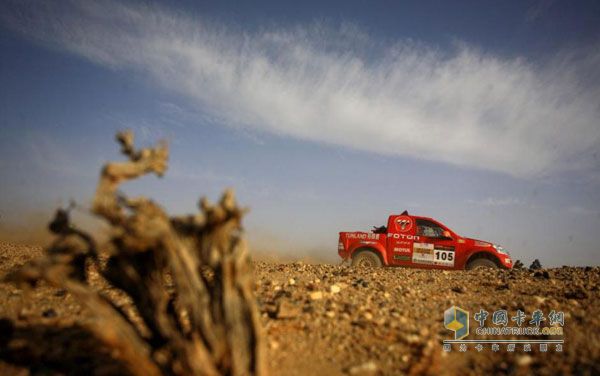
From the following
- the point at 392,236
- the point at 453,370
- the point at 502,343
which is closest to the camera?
the point at 453,370

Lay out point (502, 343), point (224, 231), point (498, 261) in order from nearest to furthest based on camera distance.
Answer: point (224, 231)
point (502, 343)
point (498, 261)

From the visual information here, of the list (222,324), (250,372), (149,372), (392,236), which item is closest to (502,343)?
(250,372)

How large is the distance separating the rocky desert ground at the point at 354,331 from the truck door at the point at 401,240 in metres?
4.64

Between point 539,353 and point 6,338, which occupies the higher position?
point 539,353

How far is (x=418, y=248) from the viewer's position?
33.5ft

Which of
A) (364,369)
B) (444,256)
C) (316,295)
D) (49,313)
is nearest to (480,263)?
(444,256)

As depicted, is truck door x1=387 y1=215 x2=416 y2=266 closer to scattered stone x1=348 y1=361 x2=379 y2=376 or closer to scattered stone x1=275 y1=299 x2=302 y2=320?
scattered stone x1=275 y1=299 x2=302 y2=320

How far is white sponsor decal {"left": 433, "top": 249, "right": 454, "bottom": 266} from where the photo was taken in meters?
9.97

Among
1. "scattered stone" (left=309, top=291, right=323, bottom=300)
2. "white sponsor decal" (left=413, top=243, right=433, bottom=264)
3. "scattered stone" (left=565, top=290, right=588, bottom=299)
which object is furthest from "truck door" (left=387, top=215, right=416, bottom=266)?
"scattered stone" (left=309, top=291, right=323, bottom=300)

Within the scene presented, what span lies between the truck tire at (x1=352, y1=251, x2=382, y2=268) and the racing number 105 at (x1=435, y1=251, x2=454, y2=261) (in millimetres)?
1779

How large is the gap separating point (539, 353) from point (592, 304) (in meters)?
2.10

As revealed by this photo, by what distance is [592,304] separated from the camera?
4.44 meters

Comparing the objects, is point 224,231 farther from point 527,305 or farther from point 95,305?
point 527,305

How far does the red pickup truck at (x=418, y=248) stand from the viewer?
32.2 ft
